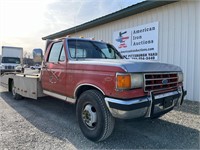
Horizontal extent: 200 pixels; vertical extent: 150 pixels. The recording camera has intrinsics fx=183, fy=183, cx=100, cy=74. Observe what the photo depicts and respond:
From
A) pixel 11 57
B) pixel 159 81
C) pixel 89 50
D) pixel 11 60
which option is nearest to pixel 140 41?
pixel 89 50

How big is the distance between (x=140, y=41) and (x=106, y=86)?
19.7ft

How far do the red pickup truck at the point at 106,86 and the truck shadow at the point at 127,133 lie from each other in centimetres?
29

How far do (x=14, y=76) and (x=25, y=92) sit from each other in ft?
5.05

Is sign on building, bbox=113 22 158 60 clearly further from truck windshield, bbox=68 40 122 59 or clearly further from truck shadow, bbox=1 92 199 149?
truck shadow, bbox=1 92 199 149

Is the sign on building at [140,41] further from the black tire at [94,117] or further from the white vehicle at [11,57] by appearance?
the white vehicle at [11,57]

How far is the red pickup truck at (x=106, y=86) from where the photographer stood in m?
2.99

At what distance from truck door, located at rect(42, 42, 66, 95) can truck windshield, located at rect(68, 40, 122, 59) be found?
0.86ft

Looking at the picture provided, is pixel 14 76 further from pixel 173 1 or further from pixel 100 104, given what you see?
pixel 173 1

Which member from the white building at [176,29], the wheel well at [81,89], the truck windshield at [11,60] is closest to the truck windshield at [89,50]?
the wheel well at [81,89]

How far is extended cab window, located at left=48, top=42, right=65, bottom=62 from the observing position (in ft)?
15.1

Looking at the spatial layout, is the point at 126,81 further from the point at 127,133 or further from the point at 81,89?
the point at 127,133

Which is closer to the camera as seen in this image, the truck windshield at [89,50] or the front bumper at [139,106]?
the front bumper at [139,106]

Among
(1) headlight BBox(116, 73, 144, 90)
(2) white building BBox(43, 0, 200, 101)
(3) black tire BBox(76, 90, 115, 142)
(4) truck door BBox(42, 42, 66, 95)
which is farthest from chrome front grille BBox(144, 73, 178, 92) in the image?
(2) white building BBox(43, 0, 200, 101)

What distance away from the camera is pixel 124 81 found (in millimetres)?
2951
